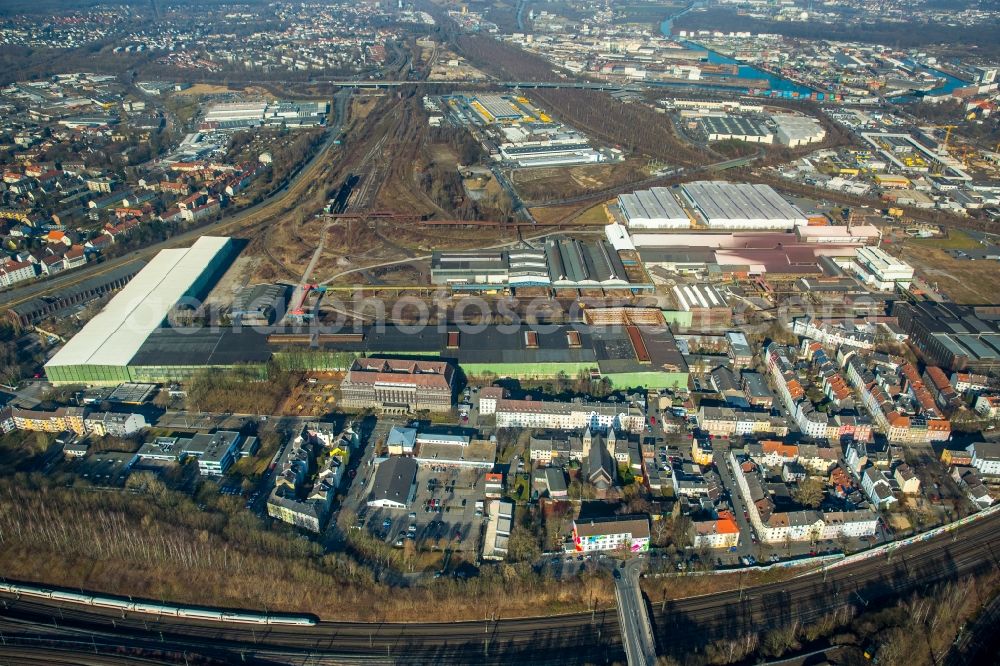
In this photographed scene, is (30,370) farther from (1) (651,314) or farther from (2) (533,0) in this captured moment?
(2) (533,0)

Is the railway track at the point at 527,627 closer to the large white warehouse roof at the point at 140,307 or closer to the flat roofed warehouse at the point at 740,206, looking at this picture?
the large white warehouse roof at the point at 140,307

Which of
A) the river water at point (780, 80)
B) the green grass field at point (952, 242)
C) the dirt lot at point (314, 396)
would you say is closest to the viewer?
the dirt lot at point (314, 396)

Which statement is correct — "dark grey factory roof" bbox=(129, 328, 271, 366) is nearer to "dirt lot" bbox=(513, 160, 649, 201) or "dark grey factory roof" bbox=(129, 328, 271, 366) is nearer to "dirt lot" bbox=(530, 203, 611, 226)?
"dirt lot" bbox=(530, 203, 611, 226)

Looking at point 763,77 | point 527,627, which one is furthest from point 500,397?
point 763,77

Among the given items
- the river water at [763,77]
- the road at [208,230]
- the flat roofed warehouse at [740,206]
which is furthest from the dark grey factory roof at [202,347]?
the river water at [763,77]

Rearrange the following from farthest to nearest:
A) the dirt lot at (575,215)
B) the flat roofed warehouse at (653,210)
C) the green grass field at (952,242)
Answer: the dirt lot at (575,215)
the flat roofed warehouse at (653,210)
the green grass field at (952,242)

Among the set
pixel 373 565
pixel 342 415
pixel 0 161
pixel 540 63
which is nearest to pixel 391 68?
pixel 540 63
